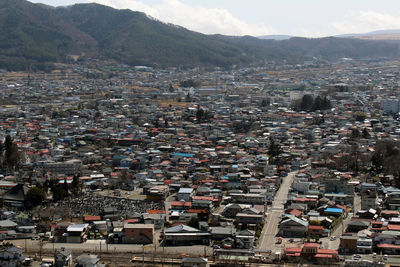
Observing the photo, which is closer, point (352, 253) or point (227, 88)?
point (352, 253)

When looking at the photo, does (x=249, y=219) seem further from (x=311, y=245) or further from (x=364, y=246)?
(x=364, y=246)

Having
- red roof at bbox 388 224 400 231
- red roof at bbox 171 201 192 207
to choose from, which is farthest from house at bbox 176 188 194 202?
red roof at bbox 388 224 400 231

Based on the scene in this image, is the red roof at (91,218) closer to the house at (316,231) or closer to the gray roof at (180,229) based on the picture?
the gray roof at (180,229)

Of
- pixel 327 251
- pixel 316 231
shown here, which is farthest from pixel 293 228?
pixel 327 251

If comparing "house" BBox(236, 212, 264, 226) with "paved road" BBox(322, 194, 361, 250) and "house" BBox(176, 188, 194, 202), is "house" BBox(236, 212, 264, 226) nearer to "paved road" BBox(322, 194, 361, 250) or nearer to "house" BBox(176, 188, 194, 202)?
"paved road" BBox(322, 194, 361, 250)

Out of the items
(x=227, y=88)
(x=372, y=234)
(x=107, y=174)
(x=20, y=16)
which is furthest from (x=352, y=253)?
(x=20, y=16)

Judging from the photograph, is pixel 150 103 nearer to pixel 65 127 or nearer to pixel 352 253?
pixel 65 127
